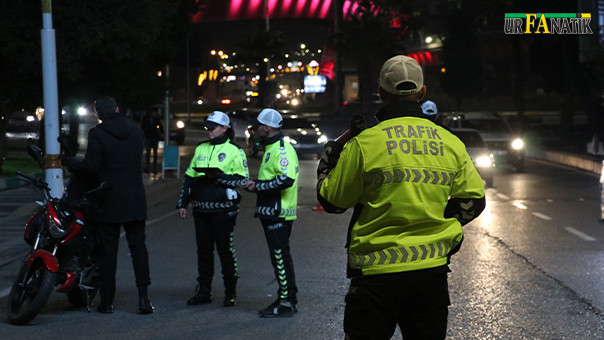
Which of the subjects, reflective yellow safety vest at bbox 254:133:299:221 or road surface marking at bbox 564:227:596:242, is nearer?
reflective yellow safety vest at bbox 254:133:299:221

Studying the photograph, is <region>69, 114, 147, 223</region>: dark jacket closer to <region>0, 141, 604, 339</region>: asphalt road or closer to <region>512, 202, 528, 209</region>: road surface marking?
<region>0, 141, 604, 339</region>: asphalt road

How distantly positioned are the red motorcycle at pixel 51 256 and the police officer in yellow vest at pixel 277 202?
54.3 inches

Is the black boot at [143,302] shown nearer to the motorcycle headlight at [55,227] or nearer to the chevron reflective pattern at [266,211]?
the motorcycle headlight at [55,227]

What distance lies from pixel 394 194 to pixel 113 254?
4833mm

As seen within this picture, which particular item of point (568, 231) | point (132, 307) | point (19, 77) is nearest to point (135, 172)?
point (132, 307)

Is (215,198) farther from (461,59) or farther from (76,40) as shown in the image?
(461,59)

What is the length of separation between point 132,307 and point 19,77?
15309 millimetres

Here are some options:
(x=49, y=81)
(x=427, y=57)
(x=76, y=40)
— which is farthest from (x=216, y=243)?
(x=427, y=57)

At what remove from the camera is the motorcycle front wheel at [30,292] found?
8156 millimetres

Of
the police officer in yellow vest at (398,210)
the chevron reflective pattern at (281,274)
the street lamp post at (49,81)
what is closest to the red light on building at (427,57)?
the street lamp post at (49,81)

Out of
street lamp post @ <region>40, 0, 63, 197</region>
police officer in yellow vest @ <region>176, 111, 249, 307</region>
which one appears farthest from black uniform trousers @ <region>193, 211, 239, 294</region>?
street lamp post @ <region>40, 0, 63, 197</region>

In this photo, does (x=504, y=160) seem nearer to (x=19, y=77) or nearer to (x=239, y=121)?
(x=19, y=77)

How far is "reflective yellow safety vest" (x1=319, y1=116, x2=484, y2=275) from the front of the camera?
4414mm

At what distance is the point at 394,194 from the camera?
4441 mm
